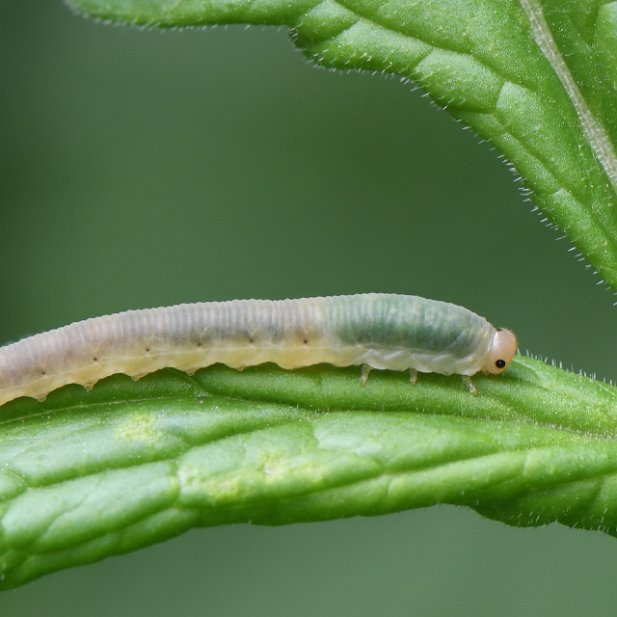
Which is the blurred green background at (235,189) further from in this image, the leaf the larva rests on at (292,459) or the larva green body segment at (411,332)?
the leaf the larva rests on at (292,459)

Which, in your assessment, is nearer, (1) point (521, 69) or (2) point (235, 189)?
(1) point (521, 69)

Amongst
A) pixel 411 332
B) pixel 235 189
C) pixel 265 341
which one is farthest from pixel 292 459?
pixel 235 189

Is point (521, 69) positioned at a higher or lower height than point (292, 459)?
higher

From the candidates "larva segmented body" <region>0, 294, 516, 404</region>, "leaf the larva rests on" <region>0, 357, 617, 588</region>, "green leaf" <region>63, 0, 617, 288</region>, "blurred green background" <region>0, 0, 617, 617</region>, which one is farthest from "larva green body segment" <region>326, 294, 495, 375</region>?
"blurred green background" <region>0, 0, 617, 617</region>

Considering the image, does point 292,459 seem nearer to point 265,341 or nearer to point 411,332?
point 265,341

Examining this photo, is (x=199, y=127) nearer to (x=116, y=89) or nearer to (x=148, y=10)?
(x=116, y=89)

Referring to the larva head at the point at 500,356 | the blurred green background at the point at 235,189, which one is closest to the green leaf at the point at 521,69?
the larva head at the point at 500,356

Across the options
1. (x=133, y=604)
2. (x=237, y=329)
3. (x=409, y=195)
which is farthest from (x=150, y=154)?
(x=237, y=329)

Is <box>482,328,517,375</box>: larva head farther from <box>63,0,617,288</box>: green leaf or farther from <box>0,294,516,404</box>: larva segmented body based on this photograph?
<box>63,0,617,288</box>: green leaf
